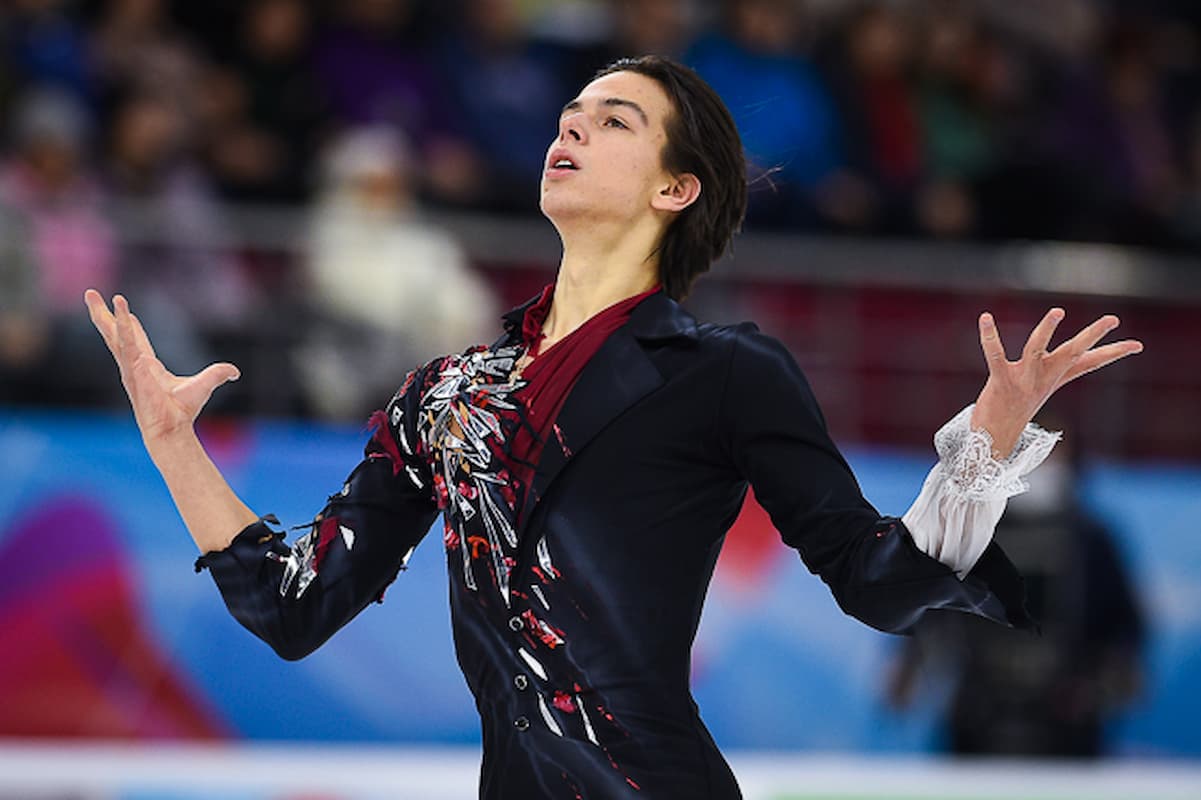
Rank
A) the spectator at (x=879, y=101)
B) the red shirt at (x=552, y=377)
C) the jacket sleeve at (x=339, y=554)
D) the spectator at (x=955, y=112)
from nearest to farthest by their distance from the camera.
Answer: the red shirt at (x=552, y=377) < the jacket sleeve at (x=339, y=554) < the spectator at (x=879, y=101) < the spectator at (x=955, y=112)

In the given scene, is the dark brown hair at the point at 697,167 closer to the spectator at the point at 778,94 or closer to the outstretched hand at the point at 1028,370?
the outstretched hand at the point at 1028,370

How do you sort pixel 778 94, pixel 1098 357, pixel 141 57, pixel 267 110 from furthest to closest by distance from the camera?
pixel 778 94, pixel 267 110, pixel 141 57, pixel 1098 357

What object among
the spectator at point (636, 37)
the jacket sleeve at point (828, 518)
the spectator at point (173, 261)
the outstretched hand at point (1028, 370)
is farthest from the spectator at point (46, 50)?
the outstretched hand at point (1028, 370)

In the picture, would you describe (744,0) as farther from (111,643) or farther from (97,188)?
→ (111,643)

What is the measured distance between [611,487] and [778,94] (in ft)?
16.5

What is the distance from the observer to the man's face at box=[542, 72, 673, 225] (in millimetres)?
2410

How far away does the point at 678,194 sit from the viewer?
2.47m

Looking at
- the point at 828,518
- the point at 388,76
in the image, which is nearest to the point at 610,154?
the point at 828,518

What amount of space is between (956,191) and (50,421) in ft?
12.8

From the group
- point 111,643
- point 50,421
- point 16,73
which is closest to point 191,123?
point 16,73

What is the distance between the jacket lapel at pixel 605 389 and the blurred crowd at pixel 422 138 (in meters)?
2.36

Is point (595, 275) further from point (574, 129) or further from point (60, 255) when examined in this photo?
point (60, 255)

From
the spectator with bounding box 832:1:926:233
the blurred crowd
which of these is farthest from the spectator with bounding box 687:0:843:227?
the spectator with bounding box 832:1:926:233

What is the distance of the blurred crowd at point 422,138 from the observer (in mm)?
5621
